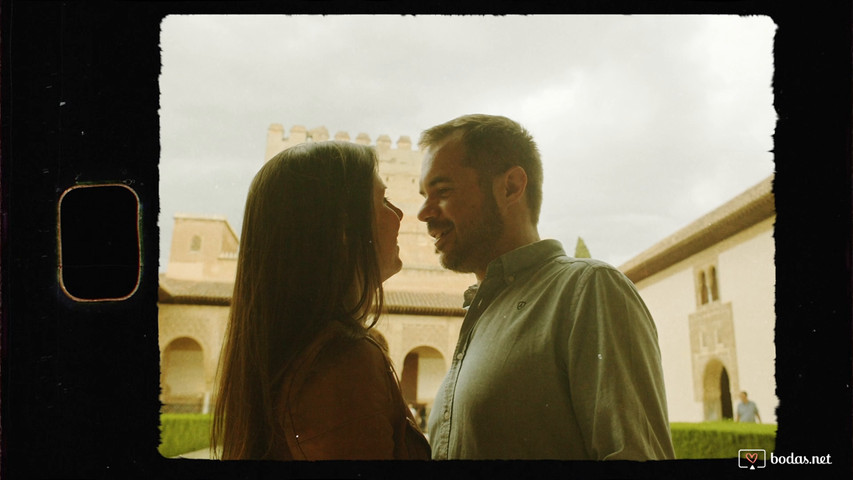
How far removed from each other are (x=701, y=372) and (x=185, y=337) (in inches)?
76.4

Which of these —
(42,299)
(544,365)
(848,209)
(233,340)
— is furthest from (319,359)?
(848,209)

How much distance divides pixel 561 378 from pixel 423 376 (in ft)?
5.94

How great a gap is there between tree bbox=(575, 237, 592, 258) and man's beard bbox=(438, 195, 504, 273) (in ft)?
0.85

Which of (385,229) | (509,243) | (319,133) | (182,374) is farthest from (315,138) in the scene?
(182,374)

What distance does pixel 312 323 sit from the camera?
4.95 ft

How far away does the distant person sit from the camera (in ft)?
6.50

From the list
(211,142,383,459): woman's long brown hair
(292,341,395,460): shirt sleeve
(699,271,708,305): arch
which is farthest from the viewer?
(699,271,708,305): arch

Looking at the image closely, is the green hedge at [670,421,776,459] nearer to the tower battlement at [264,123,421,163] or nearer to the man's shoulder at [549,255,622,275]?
the man's shoulder at [549,255,622,275]

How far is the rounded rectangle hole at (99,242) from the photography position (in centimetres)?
196

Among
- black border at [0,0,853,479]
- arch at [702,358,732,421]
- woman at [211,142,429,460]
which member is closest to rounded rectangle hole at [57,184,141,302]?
black border at [0,0,853,479]

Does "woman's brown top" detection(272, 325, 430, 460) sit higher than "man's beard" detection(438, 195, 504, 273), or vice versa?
"man's beard" detection(438, 195, 504, 273)

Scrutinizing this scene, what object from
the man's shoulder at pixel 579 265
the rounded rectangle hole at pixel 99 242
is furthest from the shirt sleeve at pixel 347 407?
the rounded rectangle hole at pixel 99 242

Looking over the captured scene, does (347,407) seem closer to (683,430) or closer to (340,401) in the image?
(340,401)

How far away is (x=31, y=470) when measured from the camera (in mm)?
1951
